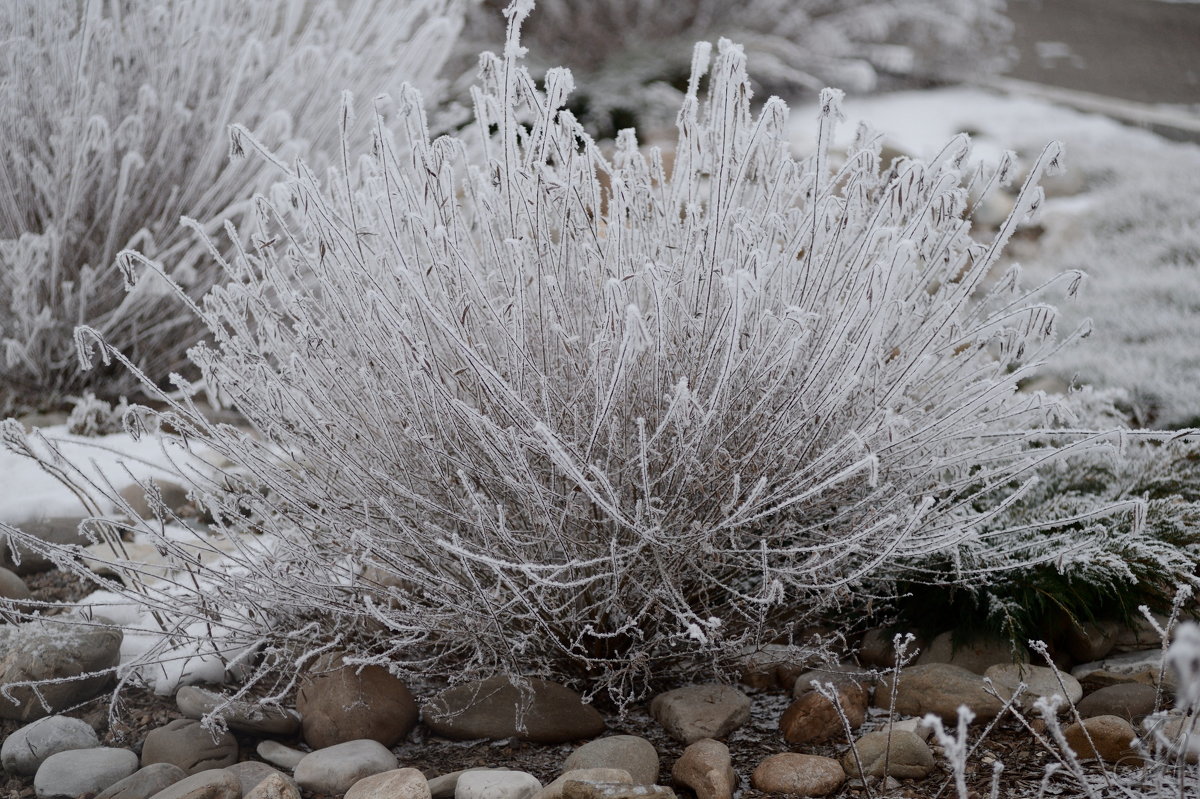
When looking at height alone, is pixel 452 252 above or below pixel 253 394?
above

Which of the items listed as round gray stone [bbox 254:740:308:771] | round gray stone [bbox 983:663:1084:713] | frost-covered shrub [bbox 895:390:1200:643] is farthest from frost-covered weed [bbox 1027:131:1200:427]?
round gray stone [bbox 254:740:308:771]

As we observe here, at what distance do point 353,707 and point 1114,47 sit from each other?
30.4 feet

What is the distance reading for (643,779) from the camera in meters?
1.92

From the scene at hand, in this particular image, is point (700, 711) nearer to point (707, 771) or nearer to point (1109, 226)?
point (707, 771)

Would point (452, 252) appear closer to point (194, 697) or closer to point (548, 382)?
point (548, 382)

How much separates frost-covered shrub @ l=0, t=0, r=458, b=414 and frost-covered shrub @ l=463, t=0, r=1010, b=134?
121 inches

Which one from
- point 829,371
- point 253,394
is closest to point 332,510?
A: point 253,394

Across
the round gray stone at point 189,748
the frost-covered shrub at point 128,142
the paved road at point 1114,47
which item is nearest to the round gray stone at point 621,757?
the round gray stone at point 189,748

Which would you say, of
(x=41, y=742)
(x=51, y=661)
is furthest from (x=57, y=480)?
(x=41, y=742)

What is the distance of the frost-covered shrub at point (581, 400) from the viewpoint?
185 cm

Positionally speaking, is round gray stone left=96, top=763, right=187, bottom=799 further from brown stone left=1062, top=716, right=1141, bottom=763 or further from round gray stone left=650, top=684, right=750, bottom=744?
brown stone left=1062, top=716, right=1141, bottom=763

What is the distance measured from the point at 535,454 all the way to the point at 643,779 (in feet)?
2.07

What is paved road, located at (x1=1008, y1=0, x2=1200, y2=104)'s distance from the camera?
26.8 ft

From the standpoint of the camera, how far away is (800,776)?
1.92 m
